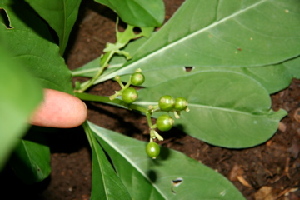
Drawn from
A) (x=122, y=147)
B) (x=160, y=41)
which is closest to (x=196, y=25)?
(x=160, y=41)

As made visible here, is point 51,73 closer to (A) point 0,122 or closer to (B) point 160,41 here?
(B) point 160,41

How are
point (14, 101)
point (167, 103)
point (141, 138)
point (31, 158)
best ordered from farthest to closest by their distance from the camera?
point (141, 138) → point (31, 158) → point (167, 103) → point (14, 101)

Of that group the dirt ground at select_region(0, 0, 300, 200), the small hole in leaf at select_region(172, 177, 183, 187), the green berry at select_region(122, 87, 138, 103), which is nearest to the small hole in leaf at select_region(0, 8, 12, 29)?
the dirt ground at select_region(0, 0, 300, 200)

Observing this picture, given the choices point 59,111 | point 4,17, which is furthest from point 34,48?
point 4,17

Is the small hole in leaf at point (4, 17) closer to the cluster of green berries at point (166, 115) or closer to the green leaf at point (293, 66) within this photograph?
the cluster of green berries at point (166, 115)

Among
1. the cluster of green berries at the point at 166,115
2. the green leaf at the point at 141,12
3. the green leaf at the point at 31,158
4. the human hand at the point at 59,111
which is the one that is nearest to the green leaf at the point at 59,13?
the green leaf at the point at 141,12

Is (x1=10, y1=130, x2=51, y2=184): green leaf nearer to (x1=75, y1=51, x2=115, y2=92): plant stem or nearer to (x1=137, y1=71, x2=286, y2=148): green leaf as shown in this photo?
(x1=75, y1=51, x2=115, y2=92): plant stem

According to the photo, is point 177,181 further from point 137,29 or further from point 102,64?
point 137,29
